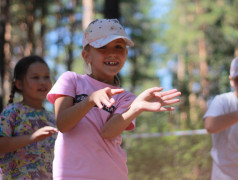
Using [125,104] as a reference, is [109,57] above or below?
above

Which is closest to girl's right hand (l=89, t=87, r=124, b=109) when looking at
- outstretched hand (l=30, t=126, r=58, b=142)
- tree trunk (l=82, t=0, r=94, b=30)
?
outstretched hand (l=30, t=126, r=58, b=142)

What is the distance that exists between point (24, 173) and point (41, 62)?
3.62ft

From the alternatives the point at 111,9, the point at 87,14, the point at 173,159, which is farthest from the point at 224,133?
the point at 87,14

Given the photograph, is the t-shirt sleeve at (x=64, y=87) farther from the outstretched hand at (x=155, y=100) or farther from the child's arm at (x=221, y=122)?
the child's arm at (x=221, y=122)

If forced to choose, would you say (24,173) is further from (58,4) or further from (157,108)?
(58,4)

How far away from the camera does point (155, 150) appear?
7.99 metres

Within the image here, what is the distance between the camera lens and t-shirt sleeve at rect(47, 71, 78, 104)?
91.4 inches

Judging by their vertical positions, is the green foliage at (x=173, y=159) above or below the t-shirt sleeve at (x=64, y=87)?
below

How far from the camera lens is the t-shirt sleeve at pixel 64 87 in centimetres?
232

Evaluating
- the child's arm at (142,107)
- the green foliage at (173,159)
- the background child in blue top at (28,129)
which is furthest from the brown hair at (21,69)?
the green foliage at (173,159)

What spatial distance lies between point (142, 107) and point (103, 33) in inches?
25.4

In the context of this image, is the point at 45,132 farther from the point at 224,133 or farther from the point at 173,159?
the point at 173,159

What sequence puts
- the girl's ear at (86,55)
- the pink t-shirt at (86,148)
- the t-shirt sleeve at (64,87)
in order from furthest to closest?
the girl's ear at (86,55), the t-shirt sleeve at (64,87), the pink t-shirt at (86,148)

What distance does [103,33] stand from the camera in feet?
7.99
